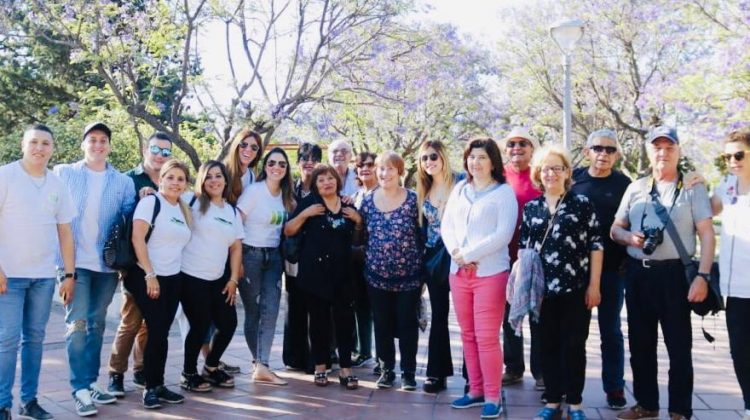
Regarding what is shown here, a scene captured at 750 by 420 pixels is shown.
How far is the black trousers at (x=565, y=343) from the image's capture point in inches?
162

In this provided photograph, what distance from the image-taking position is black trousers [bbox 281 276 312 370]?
5.24 m

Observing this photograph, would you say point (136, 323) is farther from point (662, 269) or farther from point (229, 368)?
point (662, 269)

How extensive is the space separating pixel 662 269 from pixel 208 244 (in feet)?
10.1

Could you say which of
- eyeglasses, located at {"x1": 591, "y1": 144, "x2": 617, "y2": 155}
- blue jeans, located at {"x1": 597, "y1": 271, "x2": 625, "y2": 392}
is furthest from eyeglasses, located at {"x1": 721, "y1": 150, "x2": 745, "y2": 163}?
blue jeans, located at {"x1": 597, "y1": 271, "x2": 625, "y2": 392}

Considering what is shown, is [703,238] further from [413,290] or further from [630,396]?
[413,290]

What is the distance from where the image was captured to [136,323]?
4.79 m

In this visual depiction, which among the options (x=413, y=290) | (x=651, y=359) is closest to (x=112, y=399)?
(x=413, y=290)

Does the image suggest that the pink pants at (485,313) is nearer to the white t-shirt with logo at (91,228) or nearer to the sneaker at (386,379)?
the sneaker at (386,379)

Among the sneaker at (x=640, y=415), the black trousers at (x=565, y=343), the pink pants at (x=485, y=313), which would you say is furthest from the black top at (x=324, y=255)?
the sneaker at (x=640, y=415)

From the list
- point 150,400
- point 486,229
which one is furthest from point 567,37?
point 150,400

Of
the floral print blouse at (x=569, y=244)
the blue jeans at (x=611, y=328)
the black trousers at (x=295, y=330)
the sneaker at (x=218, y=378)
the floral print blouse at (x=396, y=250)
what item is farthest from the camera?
the black trousers at (x=295, y=330)

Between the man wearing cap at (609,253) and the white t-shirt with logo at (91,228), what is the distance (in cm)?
335

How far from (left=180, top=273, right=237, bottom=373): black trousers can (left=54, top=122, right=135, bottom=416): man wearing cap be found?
53 centimetres

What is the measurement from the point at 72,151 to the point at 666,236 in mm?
14086
